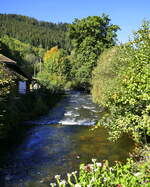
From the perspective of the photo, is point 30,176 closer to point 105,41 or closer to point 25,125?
point 25,125

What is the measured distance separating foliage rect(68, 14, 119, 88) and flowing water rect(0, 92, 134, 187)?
1620 centimetres

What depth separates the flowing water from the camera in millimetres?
7637

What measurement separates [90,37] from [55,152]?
78.7 feet

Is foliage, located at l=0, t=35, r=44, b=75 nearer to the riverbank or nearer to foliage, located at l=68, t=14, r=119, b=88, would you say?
foliage, located at l=68, t=14, r=119, b=88

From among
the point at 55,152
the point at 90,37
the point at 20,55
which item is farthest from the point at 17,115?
the point at 20,55

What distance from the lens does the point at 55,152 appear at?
32.7 feet

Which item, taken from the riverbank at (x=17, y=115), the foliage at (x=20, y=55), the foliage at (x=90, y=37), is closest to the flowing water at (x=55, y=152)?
the riverbank at (x=17, y=115)

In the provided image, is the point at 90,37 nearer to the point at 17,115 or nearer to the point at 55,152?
the point at 17,115

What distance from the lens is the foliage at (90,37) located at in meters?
29.7

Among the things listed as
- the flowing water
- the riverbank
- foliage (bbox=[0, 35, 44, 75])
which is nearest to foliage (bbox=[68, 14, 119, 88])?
the riverbank

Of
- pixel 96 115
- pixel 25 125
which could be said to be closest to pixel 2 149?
pixel 25 125

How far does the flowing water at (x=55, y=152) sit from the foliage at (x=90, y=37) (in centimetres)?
1620

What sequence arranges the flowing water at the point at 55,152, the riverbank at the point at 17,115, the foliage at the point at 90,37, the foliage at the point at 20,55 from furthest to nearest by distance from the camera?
the foliage at the point at 20,55, the foliage at the point at 90,37, the riverbank at the point at 17,115, the flowing water at the point at 55,152

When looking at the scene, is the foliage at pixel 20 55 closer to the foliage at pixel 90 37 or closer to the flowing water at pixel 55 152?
the foliage at pixel 90 37
